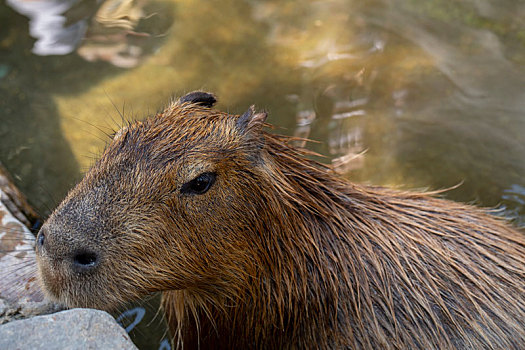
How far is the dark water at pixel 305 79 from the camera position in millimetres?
4109

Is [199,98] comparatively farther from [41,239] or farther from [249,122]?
[41,239]

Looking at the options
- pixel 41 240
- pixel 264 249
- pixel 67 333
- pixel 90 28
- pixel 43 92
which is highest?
pixel 41 240

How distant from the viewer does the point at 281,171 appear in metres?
2.41

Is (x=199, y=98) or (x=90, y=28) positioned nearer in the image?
(x=199, y=98)

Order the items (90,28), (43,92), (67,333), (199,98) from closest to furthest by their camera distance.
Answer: (67,333)
(199,98)
(43,92)
(90,28)

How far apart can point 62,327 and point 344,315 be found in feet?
3.77

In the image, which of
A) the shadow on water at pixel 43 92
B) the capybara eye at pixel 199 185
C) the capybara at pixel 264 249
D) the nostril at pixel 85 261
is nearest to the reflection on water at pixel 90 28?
the shadow on water at pixel 43 92

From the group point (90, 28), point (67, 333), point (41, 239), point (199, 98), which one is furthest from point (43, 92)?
point (67, 333)

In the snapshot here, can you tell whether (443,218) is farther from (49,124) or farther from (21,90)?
(21,90)

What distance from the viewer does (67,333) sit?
1.97 meters

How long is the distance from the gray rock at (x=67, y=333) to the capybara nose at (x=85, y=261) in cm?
15

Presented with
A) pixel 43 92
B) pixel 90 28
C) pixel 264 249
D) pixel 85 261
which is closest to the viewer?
pixel 85 261

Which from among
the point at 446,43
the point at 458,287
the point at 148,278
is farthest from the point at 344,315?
the point at 446,43

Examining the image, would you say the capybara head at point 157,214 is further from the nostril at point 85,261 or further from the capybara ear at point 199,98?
the capybara ear at point 199,98
